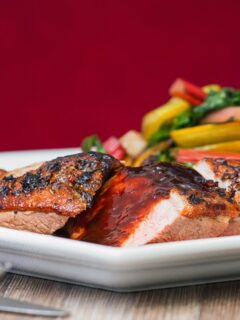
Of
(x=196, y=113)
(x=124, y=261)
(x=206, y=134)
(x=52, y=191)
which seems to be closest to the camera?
(x=124, y=261)

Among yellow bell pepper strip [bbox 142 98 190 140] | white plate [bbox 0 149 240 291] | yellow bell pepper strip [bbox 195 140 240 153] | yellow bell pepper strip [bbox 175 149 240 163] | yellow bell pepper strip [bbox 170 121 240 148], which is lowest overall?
white plate [bbox 0 149 240 291]

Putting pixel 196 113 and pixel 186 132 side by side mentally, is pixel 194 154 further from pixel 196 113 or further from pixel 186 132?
pixel 196 113

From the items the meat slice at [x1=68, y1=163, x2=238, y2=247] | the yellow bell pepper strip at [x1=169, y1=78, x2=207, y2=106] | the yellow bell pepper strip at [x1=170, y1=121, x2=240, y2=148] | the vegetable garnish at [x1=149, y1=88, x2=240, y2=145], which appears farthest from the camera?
the yellow bell pepper strip at [x1=169, y1=78, x2=207, y2=106]

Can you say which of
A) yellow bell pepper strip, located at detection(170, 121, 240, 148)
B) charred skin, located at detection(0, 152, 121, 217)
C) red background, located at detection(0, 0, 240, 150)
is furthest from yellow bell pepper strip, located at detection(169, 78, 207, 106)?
red background, located at detection(0, 0, 240, 150)

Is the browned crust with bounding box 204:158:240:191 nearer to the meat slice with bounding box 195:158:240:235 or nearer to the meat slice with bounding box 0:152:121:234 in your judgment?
the meat slice with bounding box 195:158:240:235

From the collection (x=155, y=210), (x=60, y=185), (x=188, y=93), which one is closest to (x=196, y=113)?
(x=188, y=93)

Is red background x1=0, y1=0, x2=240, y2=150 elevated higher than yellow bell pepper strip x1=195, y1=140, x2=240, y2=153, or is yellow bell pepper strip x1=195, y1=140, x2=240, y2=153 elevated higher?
red background x1=0, y1=0, x2=240, y2=150

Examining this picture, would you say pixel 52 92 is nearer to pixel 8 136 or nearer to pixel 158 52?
pixel 8 136

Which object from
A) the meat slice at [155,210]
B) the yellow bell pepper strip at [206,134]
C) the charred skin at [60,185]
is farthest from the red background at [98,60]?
the meat slice at [155,210]
